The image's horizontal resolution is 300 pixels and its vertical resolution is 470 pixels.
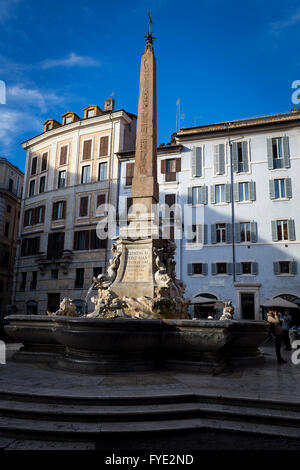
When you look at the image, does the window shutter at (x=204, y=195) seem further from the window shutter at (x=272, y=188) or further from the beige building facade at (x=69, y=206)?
the beige building facade at (x=69, y=206)

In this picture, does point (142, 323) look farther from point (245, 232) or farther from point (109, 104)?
point (109, 104)

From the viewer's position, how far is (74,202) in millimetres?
28688

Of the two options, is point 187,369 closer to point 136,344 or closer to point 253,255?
point 136,344

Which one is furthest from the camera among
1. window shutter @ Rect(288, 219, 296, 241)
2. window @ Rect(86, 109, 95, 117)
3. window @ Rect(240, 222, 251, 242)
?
window @ Rect(86, 109, 95, 117)

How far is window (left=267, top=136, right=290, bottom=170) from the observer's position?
78.7 ft

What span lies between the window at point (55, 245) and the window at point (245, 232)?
44.1ft

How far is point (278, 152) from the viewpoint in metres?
24.4

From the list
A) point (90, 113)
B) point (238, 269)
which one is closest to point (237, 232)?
point (238, 269)

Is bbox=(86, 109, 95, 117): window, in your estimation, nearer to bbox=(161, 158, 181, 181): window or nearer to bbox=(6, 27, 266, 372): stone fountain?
bbox=(161, 158, 181, 181): window

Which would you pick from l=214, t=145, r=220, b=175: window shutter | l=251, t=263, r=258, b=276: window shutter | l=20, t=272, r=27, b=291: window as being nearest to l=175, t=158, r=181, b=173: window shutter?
l=214, t=145, r=220, b=175: window shutter

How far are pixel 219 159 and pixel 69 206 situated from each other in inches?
478

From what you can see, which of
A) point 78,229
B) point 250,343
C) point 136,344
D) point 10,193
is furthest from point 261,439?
point 10,193

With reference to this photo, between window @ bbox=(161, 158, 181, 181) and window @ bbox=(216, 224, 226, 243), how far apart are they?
4.95 m

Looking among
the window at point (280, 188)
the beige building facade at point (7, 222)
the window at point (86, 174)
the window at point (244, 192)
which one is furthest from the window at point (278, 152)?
the beige building facade at point (7, 222)
